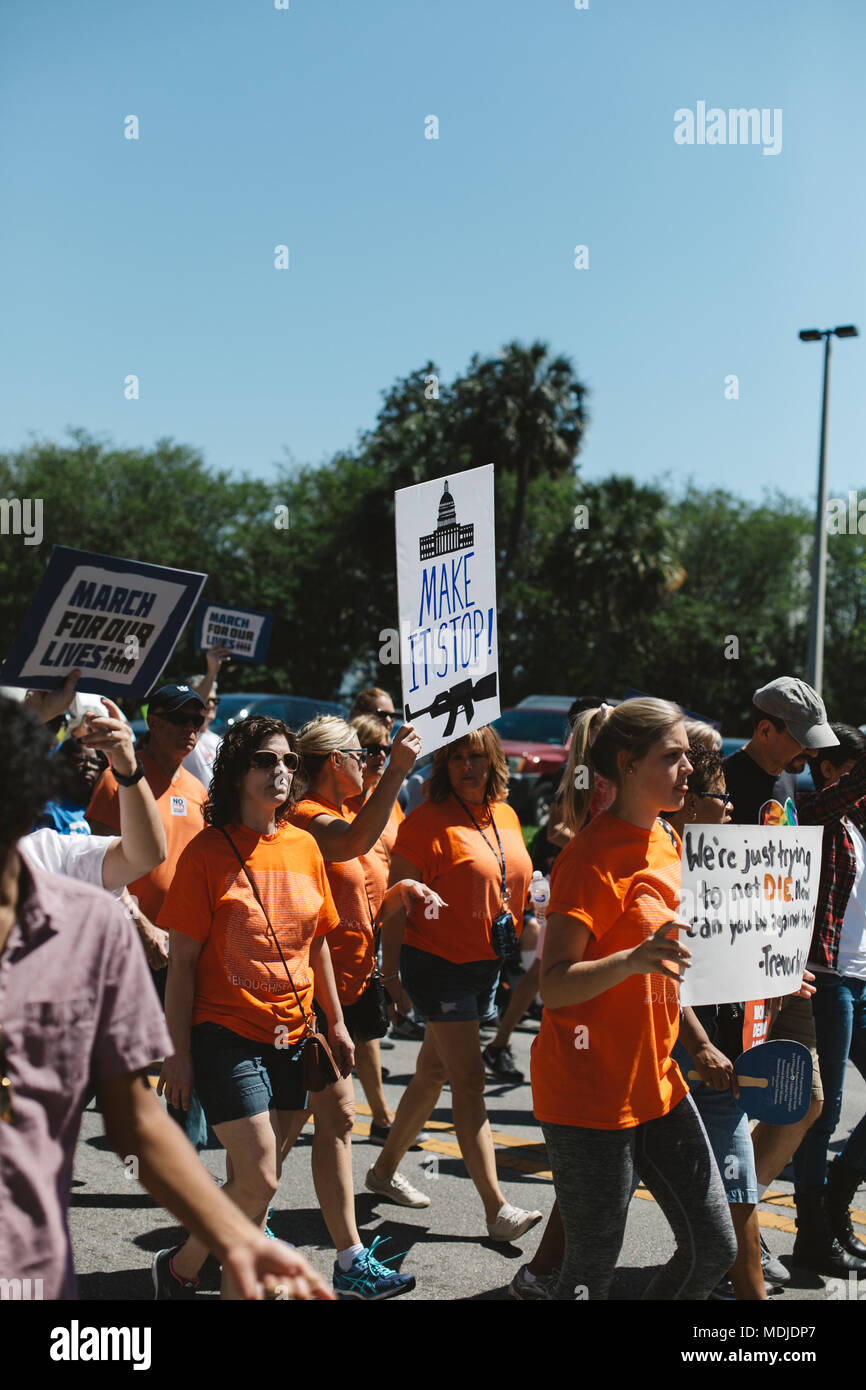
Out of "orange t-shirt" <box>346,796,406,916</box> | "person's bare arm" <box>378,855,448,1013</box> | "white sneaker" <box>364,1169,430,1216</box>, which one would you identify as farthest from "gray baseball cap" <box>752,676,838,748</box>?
"white sneaker" <box>364,1169,430,1216</box>

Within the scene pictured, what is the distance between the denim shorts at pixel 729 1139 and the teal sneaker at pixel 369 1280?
3.81 ft

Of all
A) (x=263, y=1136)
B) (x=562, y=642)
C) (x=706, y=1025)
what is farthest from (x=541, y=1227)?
(x=562, y=642)

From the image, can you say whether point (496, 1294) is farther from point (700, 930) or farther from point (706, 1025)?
point (700, 930)

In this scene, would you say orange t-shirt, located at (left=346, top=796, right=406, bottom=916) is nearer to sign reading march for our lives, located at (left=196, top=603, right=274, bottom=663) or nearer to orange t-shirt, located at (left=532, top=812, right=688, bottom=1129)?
orange t-shirt, located at (left=532, top=812, right=688, bottom=1129)

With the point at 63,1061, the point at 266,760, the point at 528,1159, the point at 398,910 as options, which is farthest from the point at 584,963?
the point at 528,1159

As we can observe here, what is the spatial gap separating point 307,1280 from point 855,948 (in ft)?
10.8

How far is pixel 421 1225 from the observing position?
4.93 metres

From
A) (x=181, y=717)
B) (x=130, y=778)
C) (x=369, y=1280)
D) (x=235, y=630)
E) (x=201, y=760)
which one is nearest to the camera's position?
(x=130, y=778)

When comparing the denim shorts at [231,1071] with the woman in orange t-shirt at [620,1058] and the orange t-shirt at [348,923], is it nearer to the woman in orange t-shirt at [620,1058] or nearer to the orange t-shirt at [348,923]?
the woman in orange t-shirt at [620,1058]

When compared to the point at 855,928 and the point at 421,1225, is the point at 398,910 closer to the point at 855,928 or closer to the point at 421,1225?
the point at 421,1225

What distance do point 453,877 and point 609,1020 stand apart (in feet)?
5.88

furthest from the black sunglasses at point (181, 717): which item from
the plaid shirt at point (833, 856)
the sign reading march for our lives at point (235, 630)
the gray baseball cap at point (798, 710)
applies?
the sign reading march for our lives at point (235, 630)

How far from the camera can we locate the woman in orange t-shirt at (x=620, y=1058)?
3.06 meters

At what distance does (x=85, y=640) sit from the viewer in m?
3.38
